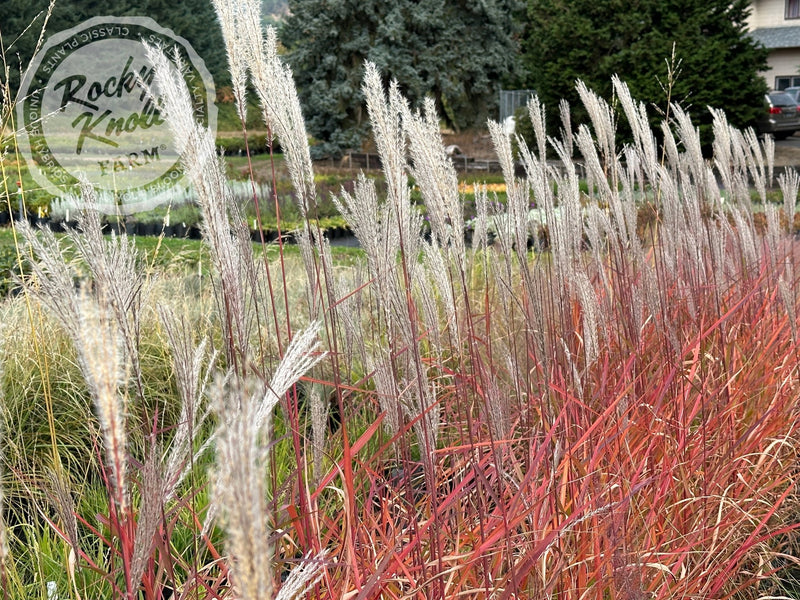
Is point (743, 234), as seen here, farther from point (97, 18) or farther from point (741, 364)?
point (97, 18)

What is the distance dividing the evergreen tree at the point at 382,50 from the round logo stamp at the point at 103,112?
306cm

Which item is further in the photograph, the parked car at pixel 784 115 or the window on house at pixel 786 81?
the window on house at pixel 786 81

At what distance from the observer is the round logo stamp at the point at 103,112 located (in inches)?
626

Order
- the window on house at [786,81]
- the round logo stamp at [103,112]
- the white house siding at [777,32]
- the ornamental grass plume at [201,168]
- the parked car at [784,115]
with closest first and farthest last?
the ornamental grass plume at [201,168] < the round logo stamp at [103,112] < the parked car at [784,115] < the white house siding at [777,32] < the window on house at [786,81]

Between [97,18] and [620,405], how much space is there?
1052 inches

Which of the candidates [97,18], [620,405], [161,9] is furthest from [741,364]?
[161,9]

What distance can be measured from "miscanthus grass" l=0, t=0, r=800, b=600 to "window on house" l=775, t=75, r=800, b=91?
117 feet

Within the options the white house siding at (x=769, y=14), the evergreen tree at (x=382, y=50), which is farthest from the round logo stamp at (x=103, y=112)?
the white house siding at (x=769, y=14)

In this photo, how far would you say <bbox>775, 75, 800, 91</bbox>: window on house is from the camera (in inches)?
1372

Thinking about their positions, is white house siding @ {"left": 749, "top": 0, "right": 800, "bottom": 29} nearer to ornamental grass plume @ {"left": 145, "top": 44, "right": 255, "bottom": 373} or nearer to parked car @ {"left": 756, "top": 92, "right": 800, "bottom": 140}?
parked car @ {"left": 756, "top": 92, "right": 800, "bottom": 140}

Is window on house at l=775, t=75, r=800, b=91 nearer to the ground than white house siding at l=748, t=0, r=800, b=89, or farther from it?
nearer to the ground

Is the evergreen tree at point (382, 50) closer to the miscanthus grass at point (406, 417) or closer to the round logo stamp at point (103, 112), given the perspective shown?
the round logo stamp at point (103, 112)

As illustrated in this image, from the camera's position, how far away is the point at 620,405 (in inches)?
81.2

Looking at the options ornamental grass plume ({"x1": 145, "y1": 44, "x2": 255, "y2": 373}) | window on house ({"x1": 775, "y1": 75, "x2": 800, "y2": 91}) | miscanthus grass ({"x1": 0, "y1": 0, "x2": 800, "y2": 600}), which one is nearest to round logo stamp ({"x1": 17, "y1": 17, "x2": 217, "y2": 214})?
miscanthus grass ({"x1": 0, "y1": 0, "x2": 800, "y2": 600})
